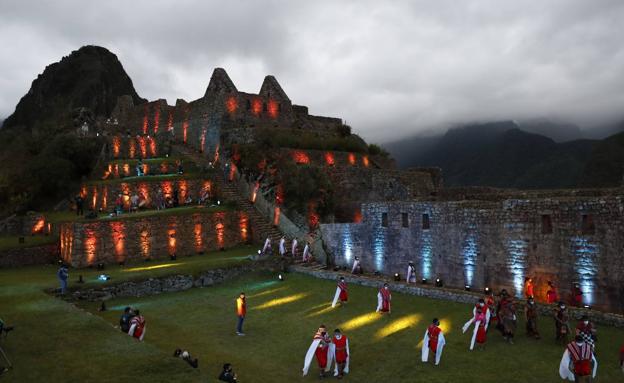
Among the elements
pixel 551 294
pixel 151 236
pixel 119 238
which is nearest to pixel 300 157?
pixel 151 236

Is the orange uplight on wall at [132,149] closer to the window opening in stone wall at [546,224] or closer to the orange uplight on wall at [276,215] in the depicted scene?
the orange uplight on wall at [276,215]

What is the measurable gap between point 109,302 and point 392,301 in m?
13.8

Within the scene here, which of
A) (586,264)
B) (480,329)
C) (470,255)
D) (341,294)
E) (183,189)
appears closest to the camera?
(480,329)

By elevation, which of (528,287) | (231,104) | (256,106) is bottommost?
(528,287)

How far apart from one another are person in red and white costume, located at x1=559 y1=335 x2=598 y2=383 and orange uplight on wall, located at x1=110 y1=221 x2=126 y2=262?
1046 inches

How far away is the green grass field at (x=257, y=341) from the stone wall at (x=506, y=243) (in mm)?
3444

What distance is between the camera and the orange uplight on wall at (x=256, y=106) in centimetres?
4950

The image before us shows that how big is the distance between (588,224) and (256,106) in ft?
124

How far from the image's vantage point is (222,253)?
31688mm

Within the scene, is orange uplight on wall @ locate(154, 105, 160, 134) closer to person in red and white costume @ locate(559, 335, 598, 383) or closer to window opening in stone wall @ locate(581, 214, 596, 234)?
window opening in stone wall @ locate(581, 214, 596, 234)

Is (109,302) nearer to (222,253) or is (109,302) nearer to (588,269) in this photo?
(222,253)

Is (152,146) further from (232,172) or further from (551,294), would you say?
(551,294)

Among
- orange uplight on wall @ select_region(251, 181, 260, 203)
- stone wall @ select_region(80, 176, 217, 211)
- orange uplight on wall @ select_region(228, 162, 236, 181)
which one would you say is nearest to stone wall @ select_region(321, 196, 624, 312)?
orange uplight on wall @ select_region(251, 181, 260, 203)

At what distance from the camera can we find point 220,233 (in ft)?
110
